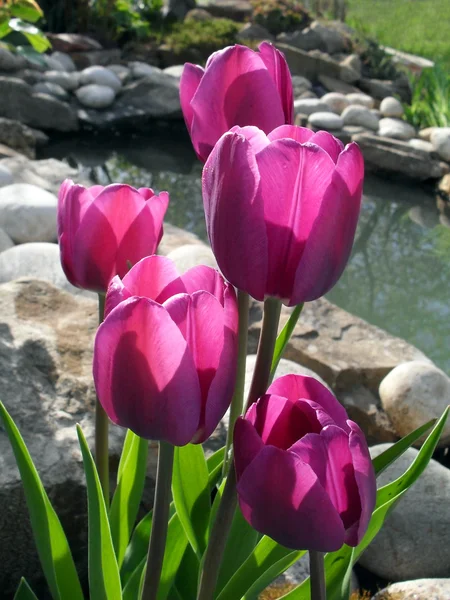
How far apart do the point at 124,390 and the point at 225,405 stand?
103mm

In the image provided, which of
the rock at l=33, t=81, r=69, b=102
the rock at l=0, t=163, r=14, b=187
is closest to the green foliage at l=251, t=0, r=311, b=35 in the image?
the rock at l=33, t=81, r=69, b=102

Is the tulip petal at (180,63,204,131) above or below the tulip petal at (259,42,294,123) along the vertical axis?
below

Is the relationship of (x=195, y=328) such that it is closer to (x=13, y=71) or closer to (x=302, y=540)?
(x=302, y=540)

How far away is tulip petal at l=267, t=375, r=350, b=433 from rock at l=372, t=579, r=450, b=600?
3.40 feet

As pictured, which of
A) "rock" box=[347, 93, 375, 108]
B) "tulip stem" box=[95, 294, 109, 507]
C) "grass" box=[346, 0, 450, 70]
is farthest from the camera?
"grass" box=[346, 0, 450, 70]

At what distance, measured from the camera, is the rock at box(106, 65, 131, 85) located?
910cm

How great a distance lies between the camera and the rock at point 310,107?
8.41 metres

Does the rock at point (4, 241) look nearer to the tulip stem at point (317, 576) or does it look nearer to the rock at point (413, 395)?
the rock at point (413, 395)

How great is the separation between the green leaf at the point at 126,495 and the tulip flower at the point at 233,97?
1.76 feet

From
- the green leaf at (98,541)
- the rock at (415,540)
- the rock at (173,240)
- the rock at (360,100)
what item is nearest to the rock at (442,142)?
the rock at (360,100)

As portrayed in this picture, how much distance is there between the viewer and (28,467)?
1045 mm

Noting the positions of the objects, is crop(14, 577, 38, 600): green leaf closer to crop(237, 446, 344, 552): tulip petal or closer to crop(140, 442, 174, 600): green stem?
crop(140, 442, 174, 600): green stem

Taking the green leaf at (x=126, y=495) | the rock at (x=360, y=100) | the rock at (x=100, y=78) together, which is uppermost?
the green leaf at (x=126, y=495)

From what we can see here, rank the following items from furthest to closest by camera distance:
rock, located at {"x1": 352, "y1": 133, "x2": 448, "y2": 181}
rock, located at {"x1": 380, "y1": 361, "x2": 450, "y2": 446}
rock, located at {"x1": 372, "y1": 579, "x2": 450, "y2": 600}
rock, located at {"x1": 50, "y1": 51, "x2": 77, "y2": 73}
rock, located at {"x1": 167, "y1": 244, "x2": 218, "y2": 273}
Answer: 1. rock, located at {"x1": 50, "y1": 51, "x2": 77, "y2": 73}
2. rock, located at {"x1": 352, "y1": 133, "x2": 448, "y2": 181}
3. rock, located at {"x1": 167, "y1": 244, "x2": 218, "y2": 273}
4. rock, located at {"x1": 380, "y1": 361, "x2": 450, "y2": 446}
5. rock, located at {"x1": 372, "y1": 579, "x2": 450, "y2": 600}
